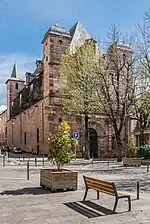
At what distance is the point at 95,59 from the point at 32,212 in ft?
77.3

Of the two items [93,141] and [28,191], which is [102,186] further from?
[93,141]

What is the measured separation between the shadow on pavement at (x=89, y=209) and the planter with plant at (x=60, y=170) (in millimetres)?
2131

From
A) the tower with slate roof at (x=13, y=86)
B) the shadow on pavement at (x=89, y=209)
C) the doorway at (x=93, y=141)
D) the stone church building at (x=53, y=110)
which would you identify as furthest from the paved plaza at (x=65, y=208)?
the tower with slate roof at (x=13, y=86)

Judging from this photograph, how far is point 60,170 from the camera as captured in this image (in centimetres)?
1259

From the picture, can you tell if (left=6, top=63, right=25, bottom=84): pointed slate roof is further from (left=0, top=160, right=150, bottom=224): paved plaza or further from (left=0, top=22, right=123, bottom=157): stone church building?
(left=0, top=160, right=150, bottom=224): paved plaza

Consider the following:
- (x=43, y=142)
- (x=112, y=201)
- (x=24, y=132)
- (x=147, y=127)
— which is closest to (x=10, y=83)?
(x=24, y=132)

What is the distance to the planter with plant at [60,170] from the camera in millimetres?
11656

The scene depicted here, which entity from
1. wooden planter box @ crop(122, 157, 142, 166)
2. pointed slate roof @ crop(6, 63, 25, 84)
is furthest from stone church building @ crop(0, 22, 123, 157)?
pointed slate roof @ crop(6, 63, 25, 84)

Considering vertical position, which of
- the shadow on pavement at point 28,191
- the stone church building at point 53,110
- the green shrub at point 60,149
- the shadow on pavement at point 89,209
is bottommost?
the shadow on pavement at point 28,191

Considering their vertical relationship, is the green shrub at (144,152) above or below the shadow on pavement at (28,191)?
above

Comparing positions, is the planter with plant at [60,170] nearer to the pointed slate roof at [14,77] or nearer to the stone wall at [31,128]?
the stone wall at [31,128]

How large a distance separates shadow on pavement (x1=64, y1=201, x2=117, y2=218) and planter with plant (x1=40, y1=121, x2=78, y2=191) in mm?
2131

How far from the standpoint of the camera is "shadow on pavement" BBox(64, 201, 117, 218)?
320 inches

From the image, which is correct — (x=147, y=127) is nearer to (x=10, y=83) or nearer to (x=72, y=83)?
(x=72, y=83)
